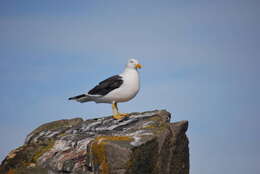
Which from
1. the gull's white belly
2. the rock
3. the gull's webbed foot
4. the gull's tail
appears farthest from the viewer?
the gull's tail

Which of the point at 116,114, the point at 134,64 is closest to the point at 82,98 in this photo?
the point at 116,114

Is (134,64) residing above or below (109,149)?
above

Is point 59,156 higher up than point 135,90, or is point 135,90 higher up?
point 135,90

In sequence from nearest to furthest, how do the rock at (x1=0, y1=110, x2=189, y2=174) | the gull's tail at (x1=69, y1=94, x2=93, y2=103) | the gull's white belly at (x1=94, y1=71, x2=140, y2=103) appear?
the rock at (x1=0, y1=110, x2=189, y2=174)
the gull's white belly at (x1=94, y1=71, x2=140, y2=103)
the gull's tail at (x1=69, y1=94, x2=93, y2=103)

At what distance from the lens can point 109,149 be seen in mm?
11250

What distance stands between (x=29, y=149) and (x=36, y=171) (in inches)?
63.5

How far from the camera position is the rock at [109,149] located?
11.3 meters

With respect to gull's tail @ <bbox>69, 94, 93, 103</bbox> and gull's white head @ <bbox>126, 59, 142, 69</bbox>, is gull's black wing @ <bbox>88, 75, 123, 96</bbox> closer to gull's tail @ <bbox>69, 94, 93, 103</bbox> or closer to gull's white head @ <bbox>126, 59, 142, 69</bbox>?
gull's tail @ <bbox>69, 94, 93, 103</bbox>

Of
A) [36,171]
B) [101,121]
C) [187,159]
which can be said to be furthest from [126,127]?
[36,171]

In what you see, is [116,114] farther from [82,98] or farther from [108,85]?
[82,98]

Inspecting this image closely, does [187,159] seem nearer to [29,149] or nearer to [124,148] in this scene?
[124,148]

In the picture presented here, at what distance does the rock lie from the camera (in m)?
11.3

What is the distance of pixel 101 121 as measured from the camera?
47.6 ft

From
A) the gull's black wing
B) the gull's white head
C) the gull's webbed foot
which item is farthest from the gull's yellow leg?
the gull's white head
